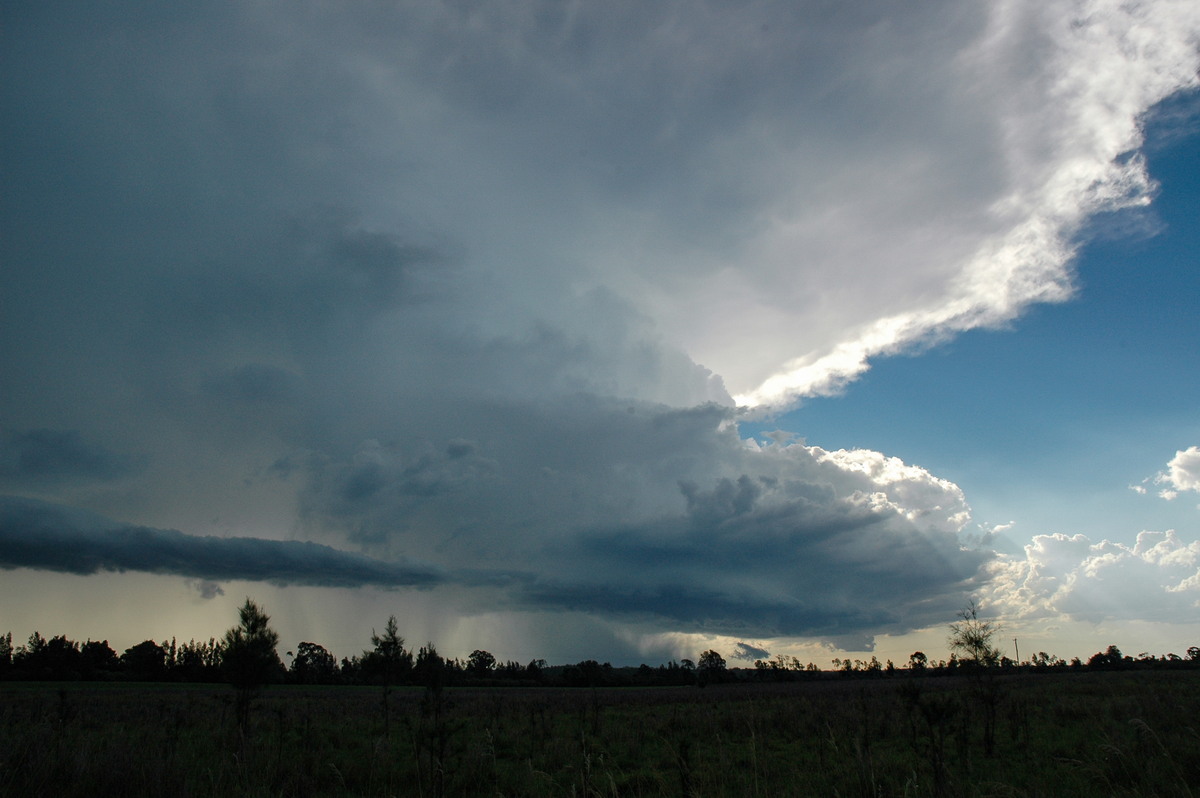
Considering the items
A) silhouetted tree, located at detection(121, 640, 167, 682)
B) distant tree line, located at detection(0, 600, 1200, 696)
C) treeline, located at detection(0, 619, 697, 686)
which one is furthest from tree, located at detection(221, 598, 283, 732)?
silhouetted tree, located at detection(121, 640, 167, 682)

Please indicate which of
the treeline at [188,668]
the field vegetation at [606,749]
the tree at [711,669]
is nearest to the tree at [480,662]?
the treeline at [188,668]

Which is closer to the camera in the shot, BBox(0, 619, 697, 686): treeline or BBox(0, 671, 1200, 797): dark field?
BBox(0, 671, 1200, 797): dark field

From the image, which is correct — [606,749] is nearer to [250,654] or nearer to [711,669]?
[250,654]

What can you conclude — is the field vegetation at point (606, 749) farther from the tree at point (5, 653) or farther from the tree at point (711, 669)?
the tree at point (5, 653)

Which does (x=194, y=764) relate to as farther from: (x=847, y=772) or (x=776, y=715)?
(x=776, y=715)

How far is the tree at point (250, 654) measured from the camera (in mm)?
23219

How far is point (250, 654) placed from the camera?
2375 centimetres

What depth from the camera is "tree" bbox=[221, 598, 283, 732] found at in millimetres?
23219

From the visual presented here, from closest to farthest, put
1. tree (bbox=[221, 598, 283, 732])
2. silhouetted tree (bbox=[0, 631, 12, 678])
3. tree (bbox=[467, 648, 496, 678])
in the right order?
tree (bbox=[221, 598, 283, 732]) → silhouetted tree (bbox=[0, 631, 12, 678]) → tree (bbox=[467, 648, 496, 678])

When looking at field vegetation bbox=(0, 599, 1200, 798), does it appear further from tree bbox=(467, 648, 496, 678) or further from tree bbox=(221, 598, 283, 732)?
tree bbox=(467, 648, 496, 678)

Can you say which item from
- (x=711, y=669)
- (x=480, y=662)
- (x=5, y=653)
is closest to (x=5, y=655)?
(x=5, y=653)

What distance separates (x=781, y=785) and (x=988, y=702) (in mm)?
10407

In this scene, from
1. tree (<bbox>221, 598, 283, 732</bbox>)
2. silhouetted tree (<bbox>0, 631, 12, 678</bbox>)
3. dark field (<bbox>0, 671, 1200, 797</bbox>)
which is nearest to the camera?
dark field (<bbox>0, 671, 1200, 797</bbox>)

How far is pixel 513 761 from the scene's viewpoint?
1773 cm
